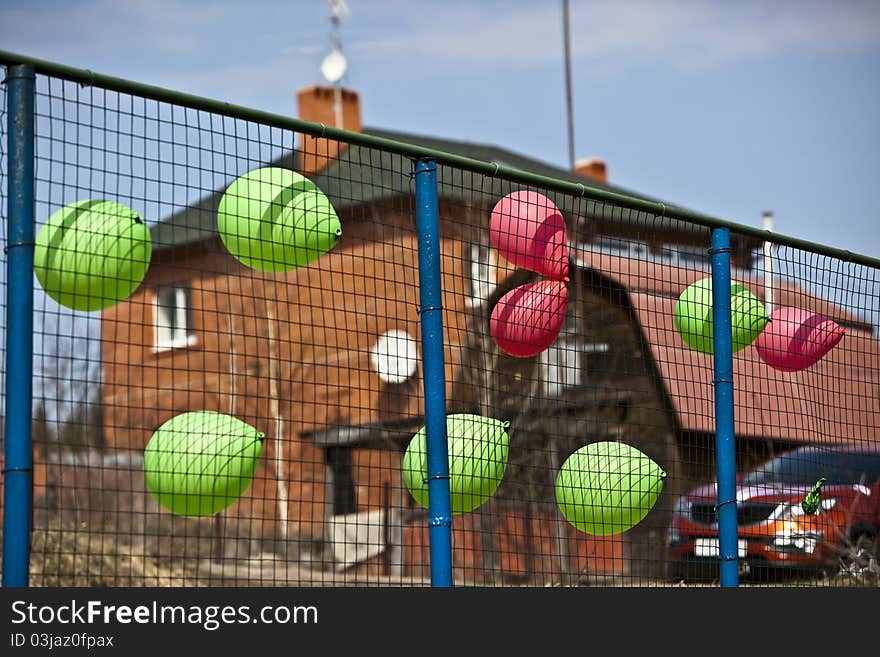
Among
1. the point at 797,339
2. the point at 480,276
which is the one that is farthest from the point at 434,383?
the point at 480,276

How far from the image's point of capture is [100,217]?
12.2 ft

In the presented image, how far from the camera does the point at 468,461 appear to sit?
14.4 ft

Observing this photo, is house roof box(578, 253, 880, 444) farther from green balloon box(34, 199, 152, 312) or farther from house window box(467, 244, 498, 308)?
green balloon box(34, 199, 152, 312)

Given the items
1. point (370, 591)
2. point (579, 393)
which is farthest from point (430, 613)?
point (579, 393)

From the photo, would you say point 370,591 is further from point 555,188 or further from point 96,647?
point 555,188

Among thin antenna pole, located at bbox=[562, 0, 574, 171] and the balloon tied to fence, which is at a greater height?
thin antenna pole, located at bbox=[562, 0, 574, 171]

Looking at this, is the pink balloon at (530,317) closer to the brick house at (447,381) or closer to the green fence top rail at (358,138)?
the green fence top rail at (358,138)

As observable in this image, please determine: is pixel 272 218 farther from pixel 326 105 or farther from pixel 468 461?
pixel 326 105

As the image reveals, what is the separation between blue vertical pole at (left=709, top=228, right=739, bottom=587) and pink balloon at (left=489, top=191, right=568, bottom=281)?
731 mm

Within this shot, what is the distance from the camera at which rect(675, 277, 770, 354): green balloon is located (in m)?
5.17

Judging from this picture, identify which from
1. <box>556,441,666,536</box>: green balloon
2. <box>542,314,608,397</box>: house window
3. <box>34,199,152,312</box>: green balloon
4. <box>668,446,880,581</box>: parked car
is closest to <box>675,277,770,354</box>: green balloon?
<box>542,314,608,397</box>: house window

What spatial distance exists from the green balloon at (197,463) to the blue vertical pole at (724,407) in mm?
2112

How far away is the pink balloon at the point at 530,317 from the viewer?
468 cm

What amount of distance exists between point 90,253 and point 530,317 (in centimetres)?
187
